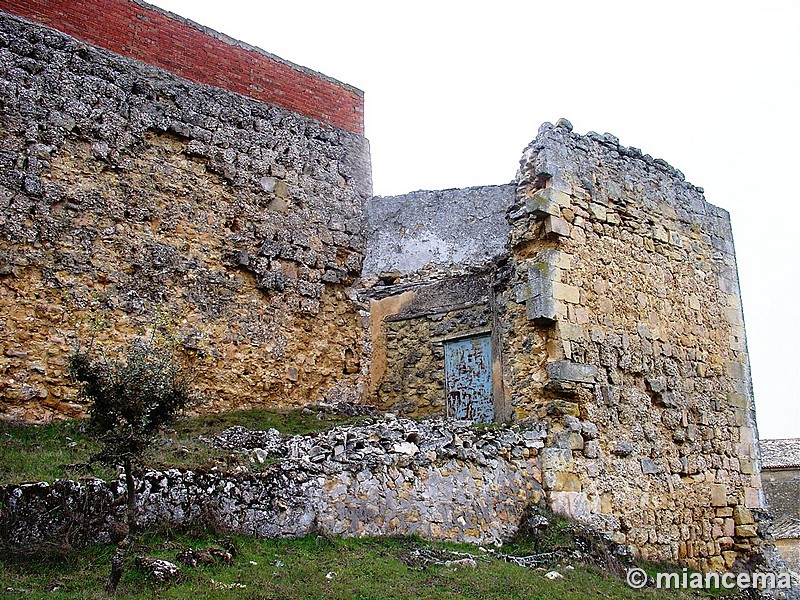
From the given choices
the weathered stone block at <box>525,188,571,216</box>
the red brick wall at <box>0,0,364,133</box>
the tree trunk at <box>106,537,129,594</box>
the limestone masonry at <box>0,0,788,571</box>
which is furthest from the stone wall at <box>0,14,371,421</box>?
the tree trunk at <box>106,537,129,594</box>

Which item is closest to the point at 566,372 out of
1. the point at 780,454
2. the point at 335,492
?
the point at 335,492

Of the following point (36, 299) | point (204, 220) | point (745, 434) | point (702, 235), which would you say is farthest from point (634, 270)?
point (36, 299)

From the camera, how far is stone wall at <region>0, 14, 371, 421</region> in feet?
28.1

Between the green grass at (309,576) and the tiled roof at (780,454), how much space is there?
19.9m

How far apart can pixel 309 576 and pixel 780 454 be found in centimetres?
2341

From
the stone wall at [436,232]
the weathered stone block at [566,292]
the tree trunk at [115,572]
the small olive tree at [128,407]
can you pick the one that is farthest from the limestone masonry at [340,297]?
the stone wall at [436,232]

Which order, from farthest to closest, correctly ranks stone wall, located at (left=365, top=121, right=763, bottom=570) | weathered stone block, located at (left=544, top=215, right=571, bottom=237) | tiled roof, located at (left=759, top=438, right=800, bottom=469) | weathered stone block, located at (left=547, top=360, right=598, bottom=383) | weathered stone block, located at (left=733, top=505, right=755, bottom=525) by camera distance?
tiled roof, located at (left=759, top=438, right=800, bottom=469), weathered stone block, located at (left=733, top=505, right=755, bottom=525), weathered stone block, located at (left=544, top=215, right=571, bottom=237), stone wall, located at (left=365, top=121, right=763, bottom=570), weathered stone block, located at (left=547, top=360, right=598, bottom=383)

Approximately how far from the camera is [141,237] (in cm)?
933

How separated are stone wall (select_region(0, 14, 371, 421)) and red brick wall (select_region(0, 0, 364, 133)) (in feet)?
0.84

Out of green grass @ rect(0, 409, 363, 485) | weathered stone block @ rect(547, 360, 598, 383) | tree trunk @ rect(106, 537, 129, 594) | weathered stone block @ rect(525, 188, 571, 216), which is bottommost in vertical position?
tree trunk @ rect(106, 537, 129, 594)

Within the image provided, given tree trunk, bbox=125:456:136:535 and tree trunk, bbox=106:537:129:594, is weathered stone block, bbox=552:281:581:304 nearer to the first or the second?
tree trunk, bbox=125:456:136:535

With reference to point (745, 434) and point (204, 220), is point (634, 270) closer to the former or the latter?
point (745, 434)

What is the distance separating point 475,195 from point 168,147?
6.20 metres

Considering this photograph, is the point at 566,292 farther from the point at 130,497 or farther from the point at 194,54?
the point at 194,54
